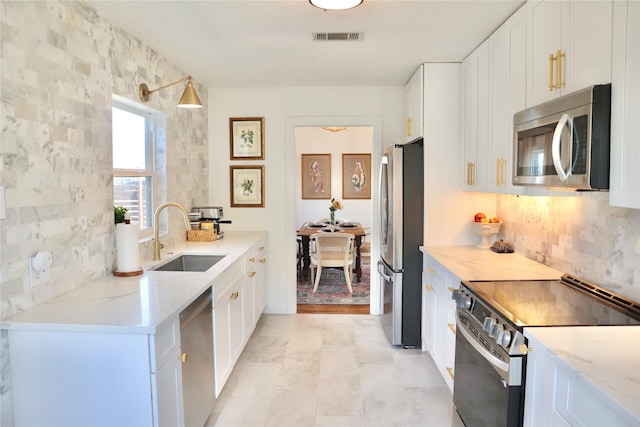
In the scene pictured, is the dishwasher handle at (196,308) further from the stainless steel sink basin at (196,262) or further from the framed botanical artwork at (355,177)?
the framed botanical artwork at (355,177)

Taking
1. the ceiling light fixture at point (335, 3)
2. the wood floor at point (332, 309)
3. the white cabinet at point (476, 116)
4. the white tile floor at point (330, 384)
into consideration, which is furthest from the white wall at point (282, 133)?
the ceiling light fixture at point (335, 3)

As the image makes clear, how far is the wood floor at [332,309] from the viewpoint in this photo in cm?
448

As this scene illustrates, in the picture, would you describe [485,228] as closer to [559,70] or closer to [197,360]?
[559,70]

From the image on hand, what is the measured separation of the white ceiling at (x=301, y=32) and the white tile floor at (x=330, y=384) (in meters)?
2.32

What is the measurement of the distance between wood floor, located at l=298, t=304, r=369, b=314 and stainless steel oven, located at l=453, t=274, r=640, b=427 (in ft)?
7.51

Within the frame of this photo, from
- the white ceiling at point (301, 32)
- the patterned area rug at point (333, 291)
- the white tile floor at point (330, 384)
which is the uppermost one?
the white ceiling at point (301, 32)

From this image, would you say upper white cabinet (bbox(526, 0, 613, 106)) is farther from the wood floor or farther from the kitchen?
the wood floor

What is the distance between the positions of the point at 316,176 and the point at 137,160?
15.8 ft

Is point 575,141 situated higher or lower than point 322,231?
higher

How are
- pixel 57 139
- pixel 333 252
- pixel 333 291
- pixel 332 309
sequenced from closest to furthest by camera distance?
pixel 57 139 < pixel 332 309 < pixel 333 252 < pixel 333 291

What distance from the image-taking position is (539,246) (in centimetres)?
266

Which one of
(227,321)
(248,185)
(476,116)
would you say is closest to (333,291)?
(248,185)

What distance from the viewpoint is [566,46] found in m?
1.82

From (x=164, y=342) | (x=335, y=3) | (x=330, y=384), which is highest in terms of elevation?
(x=335, y=3)
